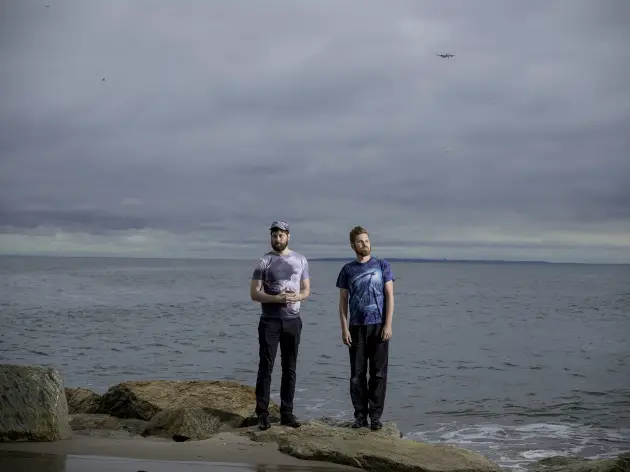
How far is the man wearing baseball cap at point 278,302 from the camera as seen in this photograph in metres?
7.97

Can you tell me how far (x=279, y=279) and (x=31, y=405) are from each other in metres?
2.93

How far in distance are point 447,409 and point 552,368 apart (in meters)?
8.77

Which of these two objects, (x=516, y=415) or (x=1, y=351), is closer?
(x=516, y=415)

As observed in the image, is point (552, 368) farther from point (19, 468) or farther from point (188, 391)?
point (19, 468)

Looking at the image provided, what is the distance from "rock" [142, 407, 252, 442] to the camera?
28.4ft

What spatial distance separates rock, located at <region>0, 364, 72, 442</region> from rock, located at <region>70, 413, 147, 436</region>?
1.76 m

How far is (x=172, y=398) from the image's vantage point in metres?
10.9

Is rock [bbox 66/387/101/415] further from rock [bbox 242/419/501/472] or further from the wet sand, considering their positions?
rock [bbox 242/419/501/472]

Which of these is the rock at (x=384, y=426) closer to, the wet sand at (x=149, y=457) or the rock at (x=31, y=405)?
the wet sand at (x=149, y=457)

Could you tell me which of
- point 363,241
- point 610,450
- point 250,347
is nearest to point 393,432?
point 363,241

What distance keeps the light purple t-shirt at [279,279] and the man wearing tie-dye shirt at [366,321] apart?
1.95 feet

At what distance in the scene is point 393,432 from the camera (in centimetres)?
828

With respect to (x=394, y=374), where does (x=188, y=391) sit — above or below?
above

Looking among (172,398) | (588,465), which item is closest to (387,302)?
(588,465)
